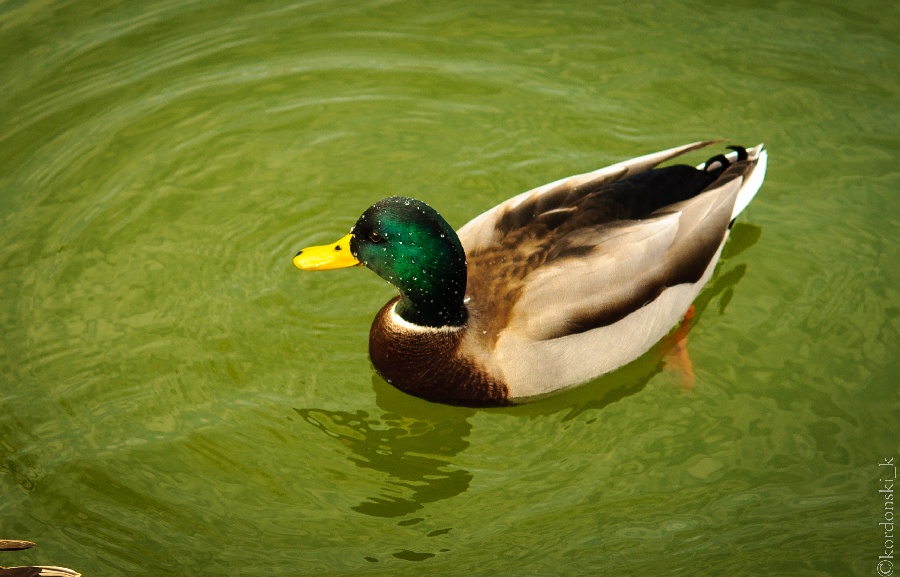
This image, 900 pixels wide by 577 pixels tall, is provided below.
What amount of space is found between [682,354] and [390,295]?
171 centimetres

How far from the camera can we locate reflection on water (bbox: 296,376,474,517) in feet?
16.1

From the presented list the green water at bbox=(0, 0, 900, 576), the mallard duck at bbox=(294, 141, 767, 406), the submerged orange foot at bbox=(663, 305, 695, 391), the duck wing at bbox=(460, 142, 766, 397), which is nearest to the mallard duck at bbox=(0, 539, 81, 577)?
the green water at bbox=(0, 0, 900, 576)

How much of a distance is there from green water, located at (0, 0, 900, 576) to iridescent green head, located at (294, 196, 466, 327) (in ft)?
2.24

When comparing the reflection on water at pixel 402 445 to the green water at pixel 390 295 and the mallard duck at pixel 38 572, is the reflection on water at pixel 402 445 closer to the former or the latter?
the green water at pixel 390 295

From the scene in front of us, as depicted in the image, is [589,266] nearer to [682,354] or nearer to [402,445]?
[682,354]

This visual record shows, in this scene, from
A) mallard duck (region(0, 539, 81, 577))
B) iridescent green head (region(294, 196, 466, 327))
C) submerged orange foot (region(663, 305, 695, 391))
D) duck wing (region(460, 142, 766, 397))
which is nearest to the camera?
mallard duck (region(0, 539, 81, 577))

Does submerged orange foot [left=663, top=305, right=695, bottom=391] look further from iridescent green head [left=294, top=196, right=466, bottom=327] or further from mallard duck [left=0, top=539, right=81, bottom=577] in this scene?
mallard duck [left=0, top=539, right=81, bottom=577]

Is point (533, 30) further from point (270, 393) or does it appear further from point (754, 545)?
point (754, 545)

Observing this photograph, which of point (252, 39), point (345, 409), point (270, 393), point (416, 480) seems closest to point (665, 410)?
point (416, 480)

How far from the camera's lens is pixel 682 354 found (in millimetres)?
5551

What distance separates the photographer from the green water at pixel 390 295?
4754 millimetres

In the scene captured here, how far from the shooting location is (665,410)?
528 centimetres

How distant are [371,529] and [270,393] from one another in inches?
39.3

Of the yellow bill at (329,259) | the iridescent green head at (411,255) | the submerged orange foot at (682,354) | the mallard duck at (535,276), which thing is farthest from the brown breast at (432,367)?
the submerged orange foot at (682,354)
